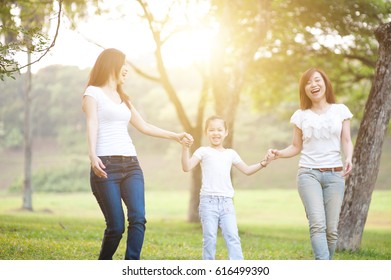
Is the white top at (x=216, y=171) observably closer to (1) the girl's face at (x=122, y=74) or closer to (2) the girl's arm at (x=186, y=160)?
(2) the girl's arm at (x=186, y=160)

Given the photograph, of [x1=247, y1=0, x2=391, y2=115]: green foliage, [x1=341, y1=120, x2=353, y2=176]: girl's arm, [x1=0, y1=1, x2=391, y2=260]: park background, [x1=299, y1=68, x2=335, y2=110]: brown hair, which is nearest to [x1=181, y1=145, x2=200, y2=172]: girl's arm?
[x1=299, y1=68, x2=335, y2=110]: brown hair

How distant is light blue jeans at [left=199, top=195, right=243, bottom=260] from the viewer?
5051 mm

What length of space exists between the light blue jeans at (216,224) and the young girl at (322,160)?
0.66 m

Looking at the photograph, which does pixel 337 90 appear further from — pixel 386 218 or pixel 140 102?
pixel 140 102

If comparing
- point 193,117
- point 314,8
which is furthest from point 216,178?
point 193,117

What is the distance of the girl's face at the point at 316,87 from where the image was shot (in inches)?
211

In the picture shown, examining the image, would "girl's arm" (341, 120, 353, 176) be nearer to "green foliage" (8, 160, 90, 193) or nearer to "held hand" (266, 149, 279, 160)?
"held hand" (266, 149, 279, 160)

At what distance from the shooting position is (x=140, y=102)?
1756 inches

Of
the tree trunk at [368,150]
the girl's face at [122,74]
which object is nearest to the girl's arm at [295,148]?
the girl's face at [122,74]

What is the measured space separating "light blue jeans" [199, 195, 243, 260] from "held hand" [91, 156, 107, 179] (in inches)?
38.5

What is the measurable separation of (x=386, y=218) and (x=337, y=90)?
9.14 metres

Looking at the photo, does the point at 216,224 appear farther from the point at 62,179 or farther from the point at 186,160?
the point at 62,179

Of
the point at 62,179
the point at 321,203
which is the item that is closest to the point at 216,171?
the point at 321,203

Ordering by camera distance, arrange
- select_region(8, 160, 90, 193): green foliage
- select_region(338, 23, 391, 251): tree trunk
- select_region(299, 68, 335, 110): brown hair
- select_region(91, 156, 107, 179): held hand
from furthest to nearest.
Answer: select_region(8, 160, 90, 193): green foliage < select_region(338, 23, 391, 251): tree trunk < select_region(299, 68, 335, 110): brown hair < select_region(91, 156, 107, 179): held hand
